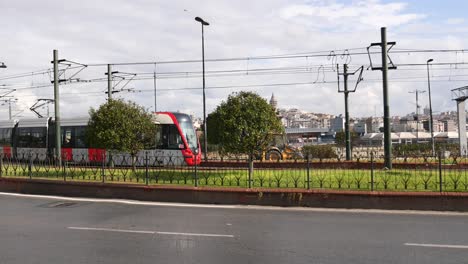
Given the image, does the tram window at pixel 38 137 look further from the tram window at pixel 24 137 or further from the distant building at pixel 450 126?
the distant building at pixel 450 126

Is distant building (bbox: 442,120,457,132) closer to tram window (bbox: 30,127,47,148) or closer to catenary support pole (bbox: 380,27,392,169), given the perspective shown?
catenary support pole (bbox: 380,27,392,169)

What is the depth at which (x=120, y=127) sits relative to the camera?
18.3 metres

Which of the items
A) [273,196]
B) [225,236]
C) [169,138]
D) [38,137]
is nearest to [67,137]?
[38,137]

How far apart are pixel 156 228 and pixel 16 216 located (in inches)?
163

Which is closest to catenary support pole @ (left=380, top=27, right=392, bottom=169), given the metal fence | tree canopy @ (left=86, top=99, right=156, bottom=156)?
the metal fence

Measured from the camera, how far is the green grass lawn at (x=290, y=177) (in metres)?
13.1

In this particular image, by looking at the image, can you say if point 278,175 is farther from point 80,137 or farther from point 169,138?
point 80,137

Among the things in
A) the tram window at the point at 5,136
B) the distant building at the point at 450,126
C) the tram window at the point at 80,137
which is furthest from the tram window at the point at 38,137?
the distant building at the point at 450,126

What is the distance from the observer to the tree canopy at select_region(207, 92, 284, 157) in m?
15.7

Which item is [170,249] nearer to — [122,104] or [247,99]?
[247,99]

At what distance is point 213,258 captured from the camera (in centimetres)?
681

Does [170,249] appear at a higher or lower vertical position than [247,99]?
lower

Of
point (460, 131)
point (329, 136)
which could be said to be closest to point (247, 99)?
point (460, 131)

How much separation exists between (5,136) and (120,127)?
62.7 feet
